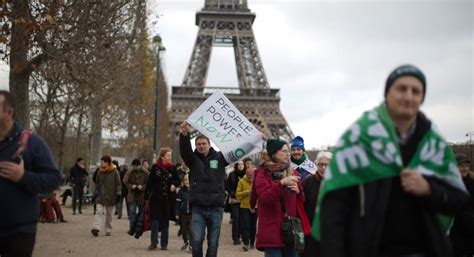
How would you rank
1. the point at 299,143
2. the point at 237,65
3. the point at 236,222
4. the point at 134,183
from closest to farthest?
the point at 299,143, the point at 236,222, the point at 134,183, the point at 237,65

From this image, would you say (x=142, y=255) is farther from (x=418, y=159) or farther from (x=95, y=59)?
(x=418, y=159)

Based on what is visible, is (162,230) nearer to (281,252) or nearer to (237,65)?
(281,252)

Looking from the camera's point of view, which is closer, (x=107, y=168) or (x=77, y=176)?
(x=107, y=168)

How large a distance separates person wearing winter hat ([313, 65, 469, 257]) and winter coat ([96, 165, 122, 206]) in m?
12.3

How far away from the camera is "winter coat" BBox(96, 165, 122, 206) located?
15453 millimetres

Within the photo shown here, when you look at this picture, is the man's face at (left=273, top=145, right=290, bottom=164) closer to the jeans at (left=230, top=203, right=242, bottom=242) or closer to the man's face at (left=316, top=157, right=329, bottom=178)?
the man's face at (left=316, top=157, right=329, bottom=178)

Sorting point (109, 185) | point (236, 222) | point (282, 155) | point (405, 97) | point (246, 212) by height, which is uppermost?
point (405, 97)

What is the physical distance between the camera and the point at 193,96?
70.1 m

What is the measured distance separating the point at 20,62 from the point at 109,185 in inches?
150

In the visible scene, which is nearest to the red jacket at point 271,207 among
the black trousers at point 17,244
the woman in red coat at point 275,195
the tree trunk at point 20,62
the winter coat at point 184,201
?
the woman in red coat at point 275,195

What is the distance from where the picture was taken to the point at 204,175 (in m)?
8.71

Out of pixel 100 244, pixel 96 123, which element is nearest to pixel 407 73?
pixel 100 244

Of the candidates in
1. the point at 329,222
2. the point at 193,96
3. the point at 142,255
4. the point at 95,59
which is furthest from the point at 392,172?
the point at 193,96

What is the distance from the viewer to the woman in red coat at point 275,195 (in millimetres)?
6469
